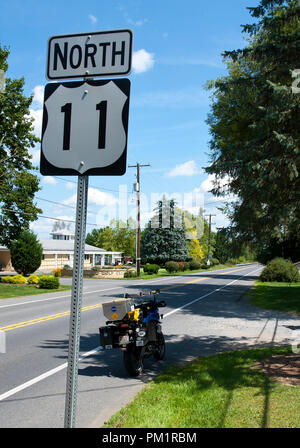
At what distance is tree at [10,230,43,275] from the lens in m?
36.3

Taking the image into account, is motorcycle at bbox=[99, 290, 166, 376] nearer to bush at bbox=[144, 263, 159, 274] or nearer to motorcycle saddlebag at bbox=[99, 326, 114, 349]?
motorcycle saddlebag at bbox=[99, 326, 114, 349]

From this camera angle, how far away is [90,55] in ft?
9.58

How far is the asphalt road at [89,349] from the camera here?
5.70 meters

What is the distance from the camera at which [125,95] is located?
2770 millimetres

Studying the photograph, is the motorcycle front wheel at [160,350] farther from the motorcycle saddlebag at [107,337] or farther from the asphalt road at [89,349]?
the motorcycle saddlebag at [107,337]

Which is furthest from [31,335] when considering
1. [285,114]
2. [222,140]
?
[222,140]

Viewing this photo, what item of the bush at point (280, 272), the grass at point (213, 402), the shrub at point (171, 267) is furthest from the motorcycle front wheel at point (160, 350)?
the shrub at point (171, 267)

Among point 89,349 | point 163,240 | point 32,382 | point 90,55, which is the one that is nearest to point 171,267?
point 163,240

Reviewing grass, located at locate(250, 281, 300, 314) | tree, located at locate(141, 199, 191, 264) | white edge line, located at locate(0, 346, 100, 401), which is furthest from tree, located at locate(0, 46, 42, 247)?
tree, located at locate(141, 199, 191, 264)

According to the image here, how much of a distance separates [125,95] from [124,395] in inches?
197

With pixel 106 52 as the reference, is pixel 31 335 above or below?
below

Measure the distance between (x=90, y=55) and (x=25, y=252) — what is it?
35.3m

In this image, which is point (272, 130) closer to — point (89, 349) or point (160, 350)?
point (160, 350)

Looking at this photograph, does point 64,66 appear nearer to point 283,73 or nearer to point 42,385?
point 42,385
